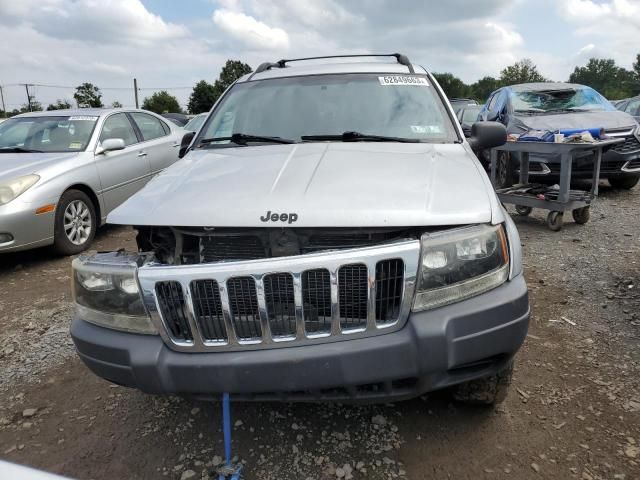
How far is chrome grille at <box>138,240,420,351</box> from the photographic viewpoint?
5.82 ft

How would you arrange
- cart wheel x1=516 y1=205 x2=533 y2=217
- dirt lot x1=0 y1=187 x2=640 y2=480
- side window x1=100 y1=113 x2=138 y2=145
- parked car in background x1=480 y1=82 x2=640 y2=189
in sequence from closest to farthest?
dirt lot x1=0 y1=187 x2=640 y2=480
side window x1=100 y1=113 x2=138 y2=145
cart wheel x1=516 y1=205 x2=533 y2=217
parked car in background x1=480 y1=82 x2=640 y2=189

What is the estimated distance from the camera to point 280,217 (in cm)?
191

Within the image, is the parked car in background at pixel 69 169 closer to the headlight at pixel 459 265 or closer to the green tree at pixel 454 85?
the headlight at pixel 459 265

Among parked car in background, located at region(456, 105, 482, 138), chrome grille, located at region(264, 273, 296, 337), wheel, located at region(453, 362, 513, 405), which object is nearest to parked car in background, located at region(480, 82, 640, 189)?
parked car in background, located at region(456, 105, 482, 138)

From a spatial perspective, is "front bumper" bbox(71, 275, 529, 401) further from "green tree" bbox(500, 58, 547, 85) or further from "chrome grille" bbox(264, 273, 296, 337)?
"green tree" bbox(500, 58, 547, 85)

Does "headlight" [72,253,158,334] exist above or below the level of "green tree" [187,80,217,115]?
below

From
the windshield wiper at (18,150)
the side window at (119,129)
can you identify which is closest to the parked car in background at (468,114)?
the side window at (119,129)

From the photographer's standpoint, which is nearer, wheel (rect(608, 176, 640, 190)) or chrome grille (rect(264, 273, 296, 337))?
chrome grille (rect(264, 273, 296, 337))

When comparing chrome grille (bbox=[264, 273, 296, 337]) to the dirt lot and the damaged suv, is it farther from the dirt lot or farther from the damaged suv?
the dirt lot

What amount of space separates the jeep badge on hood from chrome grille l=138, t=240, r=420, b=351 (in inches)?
7.3

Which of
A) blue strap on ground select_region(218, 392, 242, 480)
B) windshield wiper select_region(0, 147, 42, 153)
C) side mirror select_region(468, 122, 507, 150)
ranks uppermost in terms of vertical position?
side mirror select_region(468, 122, 507, 150)

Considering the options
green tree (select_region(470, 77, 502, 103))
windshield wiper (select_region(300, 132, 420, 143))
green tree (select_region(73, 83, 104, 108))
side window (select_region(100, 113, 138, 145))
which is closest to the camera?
windshield wiper (select_region(300, 132, 420, 143))

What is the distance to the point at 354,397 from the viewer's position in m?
1.87

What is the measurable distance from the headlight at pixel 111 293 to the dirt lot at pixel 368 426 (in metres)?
0.70
